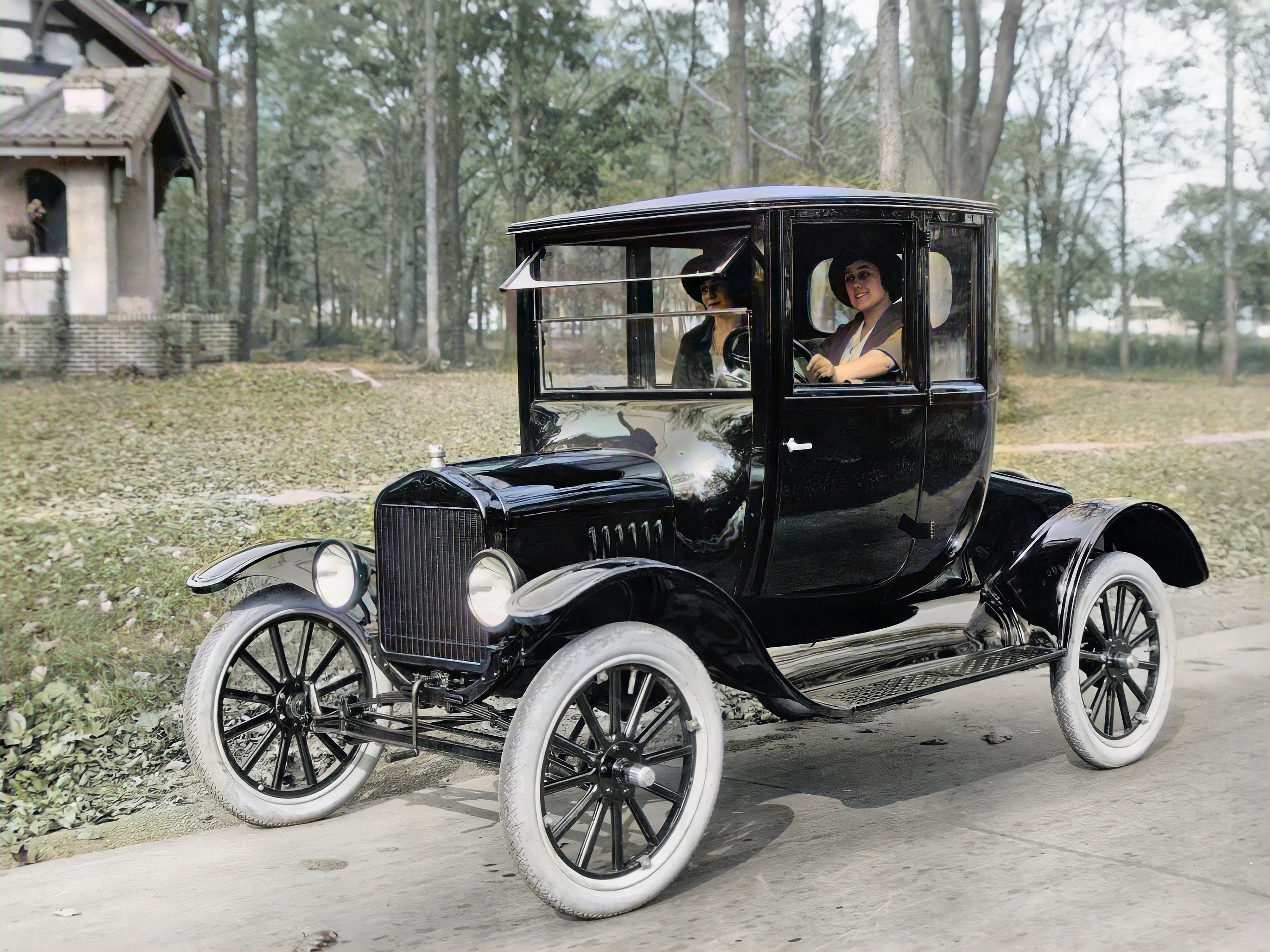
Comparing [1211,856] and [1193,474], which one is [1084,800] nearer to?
[1211,856]

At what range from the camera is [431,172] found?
19.0 metres

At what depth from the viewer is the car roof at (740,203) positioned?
4.63 metres

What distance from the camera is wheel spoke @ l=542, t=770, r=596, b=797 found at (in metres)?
3.72

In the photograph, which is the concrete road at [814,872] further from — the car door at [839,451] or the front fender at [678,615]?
the car door at [839,451]

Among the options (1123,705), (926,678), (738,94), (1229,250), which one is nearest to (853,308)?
(926,678)

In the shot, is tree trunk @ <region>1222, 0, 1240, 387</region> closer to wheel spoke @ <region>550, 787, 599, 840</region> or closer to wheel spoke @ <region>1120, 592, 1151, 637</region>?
wheel spoke @ <region>1120, 592, 1151, 637</region>

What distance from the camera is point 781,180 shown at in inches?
766

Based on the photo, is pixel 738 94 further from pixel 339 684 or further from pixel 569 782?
pixel 569 782

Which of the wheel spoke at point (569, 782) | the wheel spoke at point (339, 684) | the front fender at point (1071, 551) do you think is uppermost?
the front fender at point (1071, 551)

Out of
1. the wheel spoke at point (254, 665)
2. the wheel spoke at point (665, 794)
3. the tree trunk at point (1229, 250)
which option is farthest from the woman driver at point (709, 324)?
the tree trunk at point (1229, 250)

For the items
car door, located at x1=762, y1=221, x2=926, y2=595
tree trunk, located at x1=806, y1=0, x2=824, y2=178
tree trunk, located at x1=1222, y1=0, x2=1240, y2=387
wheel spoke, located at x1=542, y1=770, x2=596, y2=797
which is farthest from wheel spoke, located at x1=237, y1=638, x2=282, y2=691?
tree trunk, located at x1=1222, y1=0, x2=1240, y2=387

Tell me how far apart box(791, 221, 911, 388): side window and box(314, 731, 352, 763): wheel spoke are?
7.19ft

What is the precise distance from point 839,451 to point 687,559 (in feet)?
2.30

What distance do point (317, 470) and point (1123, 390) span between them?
2290 centimetres
